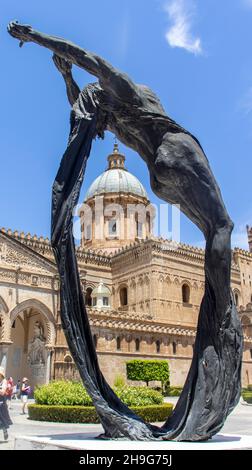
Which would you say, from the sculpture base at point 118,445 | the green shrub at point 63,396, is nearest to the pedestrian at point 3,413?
the sculpture base at point 118,445

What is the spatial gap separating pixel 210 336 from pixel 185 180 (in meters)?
1.80

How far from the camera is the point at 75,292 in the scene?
568 centimetres

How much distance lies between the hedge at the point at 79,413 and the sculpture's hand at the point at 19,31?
357 inches

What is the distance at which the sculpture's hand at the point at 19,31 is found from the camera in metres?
5.77

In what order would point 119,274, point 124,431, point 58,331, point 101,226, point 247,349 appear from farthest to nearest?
point 101,226 → point 119,274 → point 247,349 → point 58,331 → point 124,431

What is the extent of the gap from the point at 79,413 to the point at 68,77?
28.2 feet

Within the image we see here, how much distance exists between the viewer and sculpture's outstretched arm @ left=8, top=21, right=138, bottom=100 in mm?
5688

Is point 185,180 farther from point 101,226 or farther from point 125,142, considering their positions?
point 101,226

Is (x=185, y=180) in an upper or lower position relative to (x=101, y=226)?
lower

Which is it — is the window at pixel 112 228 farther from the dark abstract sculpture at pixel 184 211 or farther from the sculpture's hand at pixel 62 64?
the dark abstract sculpture at pixel 184 211

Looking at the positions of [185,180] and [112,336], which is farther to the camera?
[112,336]

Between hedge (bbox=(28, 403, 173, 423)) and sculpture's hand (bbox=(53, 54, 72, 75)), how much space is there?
860cm

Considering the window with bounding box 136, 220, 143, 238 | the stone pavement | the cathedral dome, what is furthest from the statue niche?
the cathedral dome

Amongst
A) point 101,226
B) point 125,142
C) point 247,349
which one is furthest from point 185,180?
point 101,226
